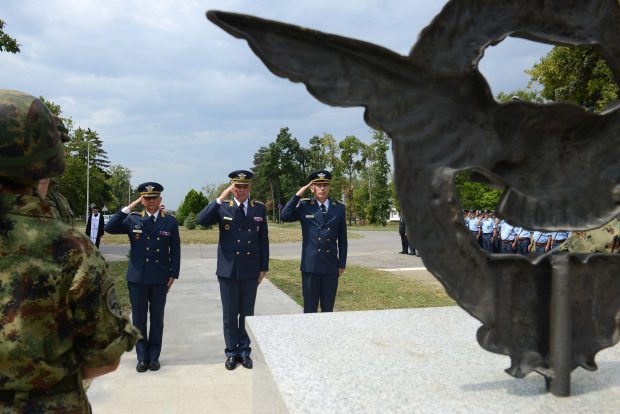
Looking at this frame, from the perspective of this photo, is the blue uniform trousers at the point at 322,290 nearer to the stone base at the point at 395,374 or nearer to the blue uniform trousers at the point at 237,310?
the blue uniform trousers at the point at 237,310

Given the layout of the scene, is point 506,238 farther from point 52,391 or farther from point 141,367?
point 52,391

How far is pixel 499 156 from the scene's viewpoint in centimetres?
228

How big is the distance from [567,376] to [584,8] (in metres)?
1.68

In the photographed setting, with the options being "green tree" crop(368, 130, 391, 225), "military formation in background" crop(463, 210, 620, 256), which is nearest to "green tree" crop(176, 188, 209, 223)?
"green tree" crop(368, 130, 391, 225)

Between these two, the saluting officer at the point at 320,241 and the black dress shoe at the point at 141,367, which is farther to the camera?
the saluting officer at the point at 320,241

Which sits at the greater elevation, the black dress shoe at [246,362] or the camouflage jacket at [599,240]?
the camouflage jacket at [599,240]

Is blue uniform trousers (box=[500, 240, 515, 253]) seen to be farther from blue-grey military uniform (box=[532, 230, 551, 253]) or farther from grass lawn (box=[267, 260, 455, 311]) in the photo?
grass lawn (box=[267, 260, 455, 311])

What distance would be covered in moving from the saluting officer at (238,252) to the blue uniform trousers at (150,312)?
0.58 metres

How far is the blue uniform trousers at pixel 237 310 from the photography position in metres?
4.65

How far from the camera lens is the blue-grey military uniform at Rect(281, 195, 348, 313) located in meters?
5.05

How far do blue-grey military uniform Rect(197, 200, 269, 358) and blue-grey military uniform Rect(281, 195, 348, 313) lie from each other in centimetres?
41

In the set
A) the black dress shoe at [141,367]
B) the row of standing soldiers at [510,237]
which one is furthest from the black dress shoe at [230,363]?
the row of standing soldiers at [510,237]

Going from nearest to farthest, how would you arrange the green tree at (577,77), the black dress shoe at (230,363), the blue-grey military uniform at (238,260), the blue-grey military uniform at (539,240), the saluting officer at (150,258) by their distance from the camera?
the black dress shoe at (230,363) → the saluting officer at (150,258) → the blue-grey military uniform at (238,260) → the blue-grey military uniform at (539,240) → the green tree at (577,77)

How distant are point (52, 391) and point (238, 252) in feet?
10.7
